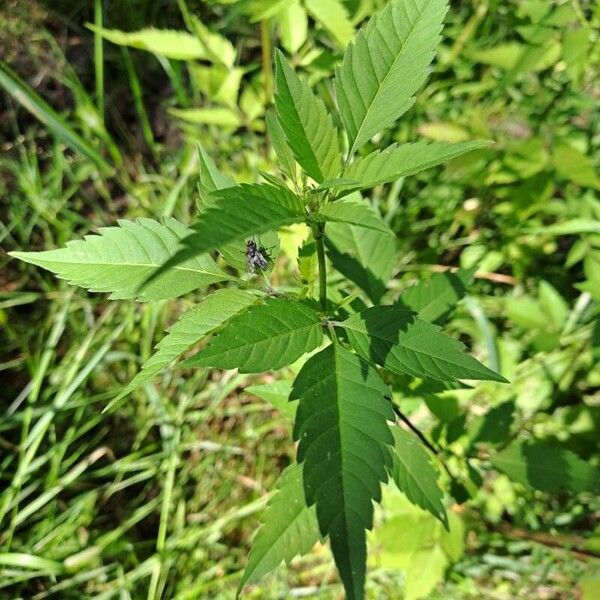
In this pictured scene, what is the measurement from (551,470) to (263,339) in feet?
3.17

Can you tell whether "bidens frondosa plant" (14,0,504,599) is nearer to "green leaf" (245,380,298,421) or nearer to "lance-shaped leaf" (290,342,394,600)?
"lance-shaped leaf" (290,342,394,600)

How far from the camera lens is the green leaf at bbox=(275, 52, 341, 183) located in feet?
2.76

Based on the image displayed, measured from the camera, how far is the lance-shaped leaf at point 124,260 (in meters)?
0.92

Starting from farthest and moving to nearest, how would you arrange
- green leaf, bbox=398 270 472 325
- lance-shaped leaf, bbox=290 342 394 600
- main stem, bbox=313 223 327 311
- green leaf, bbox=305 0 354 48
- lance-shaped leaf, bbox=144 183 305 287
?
green leaf, bbox=305 0 354 48 < green leaf, bbox=398 270 472 325 < main stem, bbox=313 223 327 311 < lance-shaped leaf, bbox=290 342 394 600 < lance-shaped leaf, bbox=144 183 305 287

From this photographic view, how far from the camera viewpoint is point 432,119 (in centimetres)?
250

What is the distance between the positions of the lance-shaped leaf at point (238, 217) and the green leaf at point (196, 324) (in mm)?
201

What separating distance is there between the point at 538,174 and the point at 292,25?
1016 mm

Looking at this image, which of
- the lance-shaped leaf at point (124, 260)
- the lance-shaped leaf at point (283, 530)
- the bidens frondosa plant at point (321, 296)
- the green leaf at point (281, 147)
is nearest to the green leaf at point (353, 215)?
the bidens frondosa plant at point (321, 296)

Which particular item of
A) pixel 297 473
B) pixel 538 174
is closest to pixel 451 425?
pixel 297 473

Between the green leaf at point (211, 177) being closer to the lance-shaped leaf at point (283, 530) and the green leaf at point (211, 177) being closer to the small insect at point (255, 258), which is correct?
the small insect at point (255, 258)

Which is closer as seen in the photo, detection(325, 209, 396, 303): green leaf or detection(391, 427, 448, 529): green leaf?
detection(391, 427, 448, 529): green leaf

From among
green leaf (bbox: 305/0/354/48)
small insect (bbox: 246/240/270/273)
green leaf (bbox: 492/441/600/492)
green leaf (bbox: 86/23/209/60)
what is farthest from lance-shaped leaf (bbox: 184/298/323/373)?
green leaf (bbox: 86/23/209/60)

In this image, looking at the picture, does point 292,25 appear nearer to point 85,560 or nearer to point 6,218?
point 6,218

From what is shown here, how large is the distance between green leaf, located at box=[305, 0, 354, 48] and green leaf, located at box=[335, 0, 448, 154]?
2.44ft
